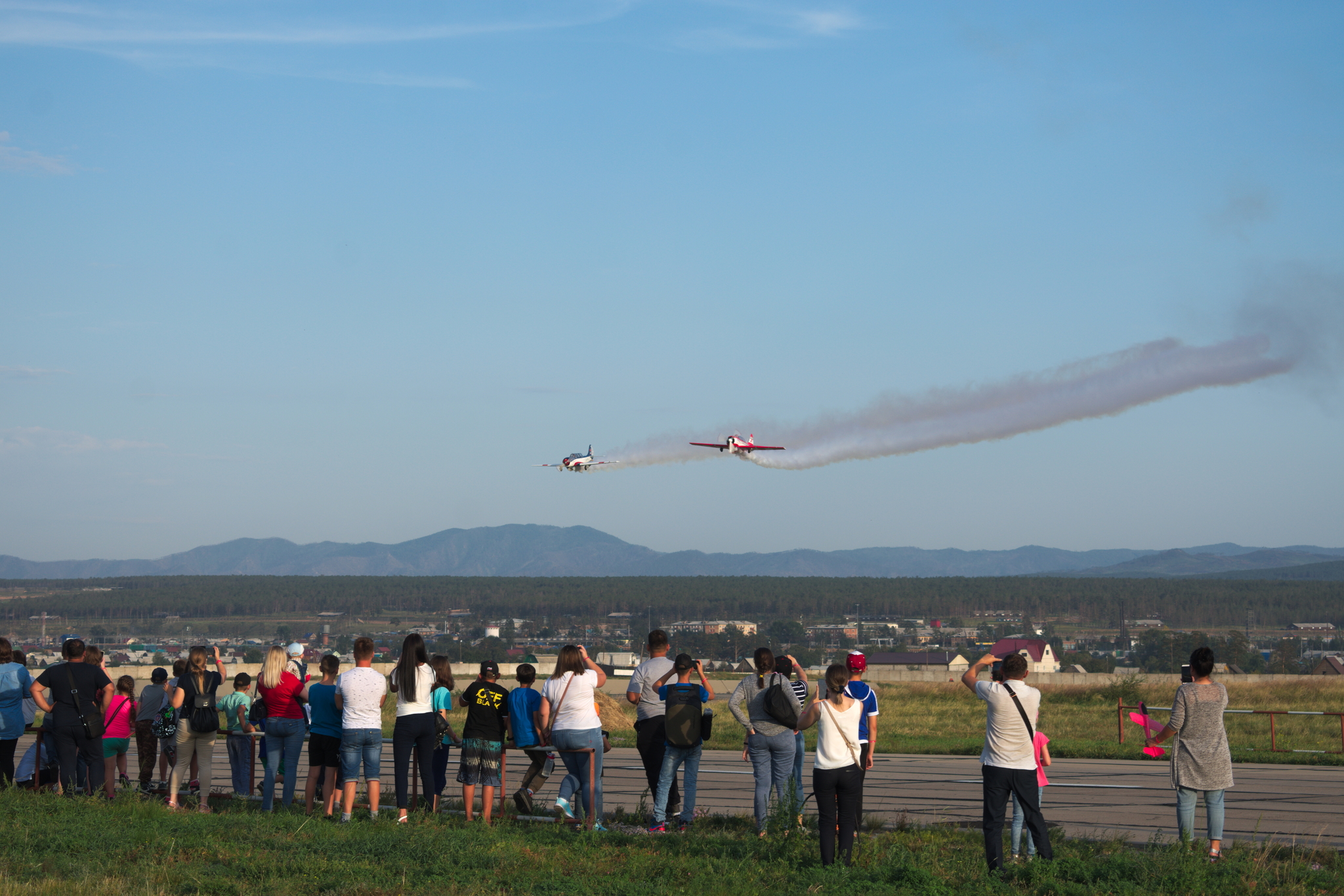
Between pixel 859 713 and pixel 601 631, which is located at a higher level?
pixel 859 713

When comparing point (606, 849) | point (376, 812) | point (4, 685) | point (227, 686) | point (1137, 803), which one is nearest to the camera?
point (606, 849)

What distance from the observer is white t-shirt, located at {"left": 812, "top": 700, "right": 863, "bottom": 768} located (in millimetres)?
10445

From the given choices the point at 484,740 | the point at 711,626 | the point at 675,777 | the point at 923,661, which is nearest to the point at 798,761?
the point at 675,777

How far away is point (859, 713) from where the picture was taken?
35.2ft

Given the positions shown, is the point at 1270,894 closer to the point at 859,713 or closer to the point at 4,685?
the point at 859,713

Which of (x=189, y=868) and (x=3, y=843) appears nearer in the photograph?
(x=189, y=868)

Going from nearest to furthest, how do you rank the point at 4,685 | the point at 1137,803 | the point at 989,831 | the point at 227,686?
the point at 989,831
the point at 4,685
the point at 1137,803
the point at 227,686

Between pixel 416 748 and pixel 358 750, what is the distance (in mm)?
978

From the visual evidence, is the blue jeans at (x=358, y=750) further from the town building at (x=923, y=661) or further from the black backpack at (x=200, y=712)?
the town building at (x=923, y=661)

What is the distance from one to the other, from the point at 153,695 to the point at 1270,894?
13.7 m

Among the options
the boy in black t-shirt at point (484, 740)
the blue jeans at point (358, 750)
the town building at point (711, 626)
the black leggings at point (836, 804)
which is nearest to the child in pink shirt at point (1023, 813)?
the black leggings at point (836, 804)

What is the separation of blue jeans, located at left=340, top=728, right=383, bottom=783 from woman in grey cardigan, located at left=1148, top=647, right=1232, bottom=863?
7.98 metres

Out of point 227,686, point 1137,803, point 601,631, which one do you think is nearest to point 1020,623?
point 601,631

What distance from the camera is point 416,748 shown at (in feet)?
46.1
